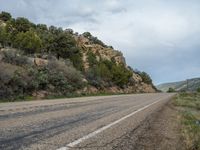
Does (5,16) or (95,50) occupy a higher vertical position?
(5,16)

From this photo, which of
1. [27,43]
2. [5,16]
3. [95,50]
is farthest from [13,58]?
[95,50]

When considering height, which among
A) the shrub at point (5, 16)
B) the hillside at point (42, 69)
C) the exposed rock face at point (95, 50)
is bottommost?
the hillside at point (42, 69)

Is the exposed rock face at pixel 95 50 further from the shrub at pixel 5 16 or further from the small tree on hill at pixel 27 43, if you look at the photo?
the small tree on hill at pixel 27 43

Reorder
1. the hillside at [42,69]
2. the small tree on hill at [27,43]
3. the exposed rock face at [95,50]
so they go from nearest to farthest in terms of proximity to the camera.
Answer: the hillside at [42,69] < the small tree on hill at [27,43] < the exposed rock face at [95,50]

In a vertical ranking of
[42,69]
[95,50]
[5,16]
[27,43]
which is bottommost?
[42,69]

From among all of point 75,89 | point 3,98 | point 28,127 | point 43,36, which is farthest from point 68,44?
point 28,127

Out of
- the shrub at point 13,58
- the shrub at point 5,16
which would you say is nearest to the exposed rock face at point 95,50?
the shrub at point 5,16

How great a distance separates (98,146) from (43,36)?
6294cm

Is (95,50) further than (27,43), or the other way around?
(95,50)

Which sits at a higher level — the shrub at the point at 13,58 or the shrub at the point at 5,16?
the shrub at the point at 5,16

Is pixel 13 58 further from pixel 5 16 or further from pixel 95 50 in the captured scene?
Answer: pixel 95 50

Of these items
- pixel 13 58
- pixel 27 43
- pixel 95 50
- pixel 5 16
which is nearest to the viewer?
pixel 13 58

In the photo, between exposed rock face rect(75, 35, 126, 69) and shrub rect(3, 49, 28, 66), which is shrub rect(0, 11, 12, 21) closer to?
exposed rock face rect(75, 35, 126, 69)

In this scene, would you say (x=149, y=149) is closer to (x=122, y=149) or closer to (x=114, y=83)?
(x=122, y=149)
